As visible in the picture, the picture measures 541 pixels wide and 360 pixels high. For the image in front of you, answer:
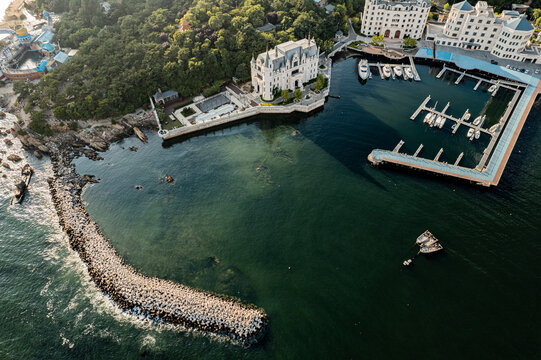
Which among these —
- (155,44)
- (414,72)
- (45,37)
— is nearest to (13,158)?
(155,44)

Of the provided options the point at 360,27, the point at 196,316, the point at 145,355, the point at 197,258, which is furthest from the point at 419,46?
the point at 145,355

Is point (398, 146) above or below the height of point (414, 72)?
below

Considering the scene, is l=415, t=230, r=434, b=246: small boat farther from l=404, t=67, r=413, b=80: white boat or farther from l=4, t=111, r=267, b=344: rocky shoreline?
l=404, t=67, r=413, b=80: white boat

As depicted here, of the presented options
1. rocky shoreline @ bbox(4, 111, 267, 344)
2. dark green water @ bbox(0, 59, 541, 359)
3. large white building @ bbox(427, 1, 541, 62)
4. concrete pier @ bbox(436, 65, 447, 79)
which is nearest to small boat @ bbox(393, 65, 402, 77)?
concrete pier @ bbox(436, 65, 447, 79)

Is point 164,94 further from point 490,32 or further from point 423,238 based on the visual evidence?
point 490,32

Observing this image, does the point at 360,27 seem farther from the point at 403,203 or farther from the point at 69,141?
the point at 69,141

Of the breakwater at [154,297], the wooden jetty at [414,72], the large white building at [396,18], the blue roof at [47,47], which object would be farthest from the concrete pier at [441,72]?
the blue roof at [47,47]

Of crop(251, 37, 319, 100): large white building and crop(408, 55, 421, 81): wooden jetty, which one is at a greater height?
crop(251, 37, 319, 100): large white building
